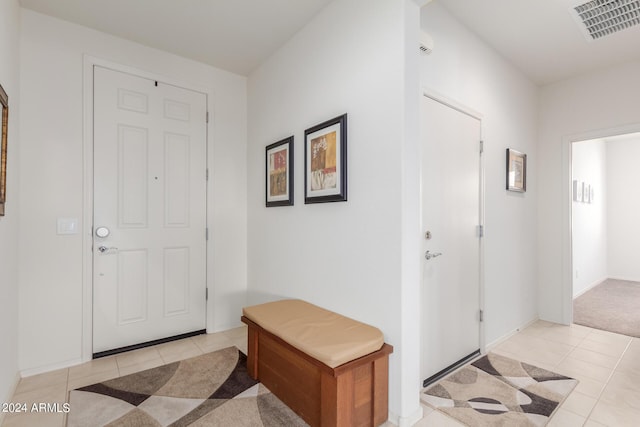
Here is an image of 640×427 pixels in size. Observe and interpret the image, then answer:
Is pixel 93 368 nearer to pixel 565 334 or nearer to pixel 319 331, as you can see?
pixel 319 331

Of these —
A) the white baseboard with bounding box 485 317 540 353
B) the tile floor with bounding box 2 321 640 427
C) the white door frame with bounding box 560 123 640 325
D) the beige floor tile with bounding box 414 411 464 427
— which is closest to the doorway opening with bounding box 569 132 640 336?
the white door frame with bounding box 560 123 640 325

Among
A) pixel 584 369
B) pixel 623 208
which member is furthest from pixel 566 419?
pixel 623 208

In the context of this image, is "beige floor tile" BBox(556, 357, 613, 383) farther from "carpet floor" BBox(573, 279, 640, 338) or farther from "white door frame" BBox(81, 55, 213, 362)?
"white door frame" BBox(81, 55, 213, 362)

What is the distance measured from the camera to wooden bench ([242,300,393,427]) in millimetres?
1526

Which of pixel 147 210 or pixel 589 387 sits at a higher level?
pixel 147 210

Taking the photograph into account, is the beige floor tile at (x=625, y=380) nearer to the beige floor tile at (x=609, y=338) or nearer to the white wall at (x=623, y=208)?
the beige floor tile at (x=609, y=338)

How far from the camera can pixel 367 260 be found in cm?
191

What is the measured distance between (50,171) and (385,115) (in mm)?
2485

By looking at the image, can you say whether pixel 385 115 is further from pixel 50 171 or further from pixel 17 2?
pixel 17 2

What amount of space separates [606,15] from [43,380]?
491cm

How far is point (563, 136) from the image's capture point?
11.3 ft

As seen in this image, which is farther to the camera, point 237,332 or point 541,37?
point 237,332

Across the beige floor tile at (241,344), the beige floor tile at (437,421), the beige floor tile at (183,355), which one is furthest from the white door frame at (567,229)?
the beige floor tile at (183,355)

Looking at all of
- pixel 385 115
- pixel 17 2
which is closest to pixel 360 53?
pixel 385 115
